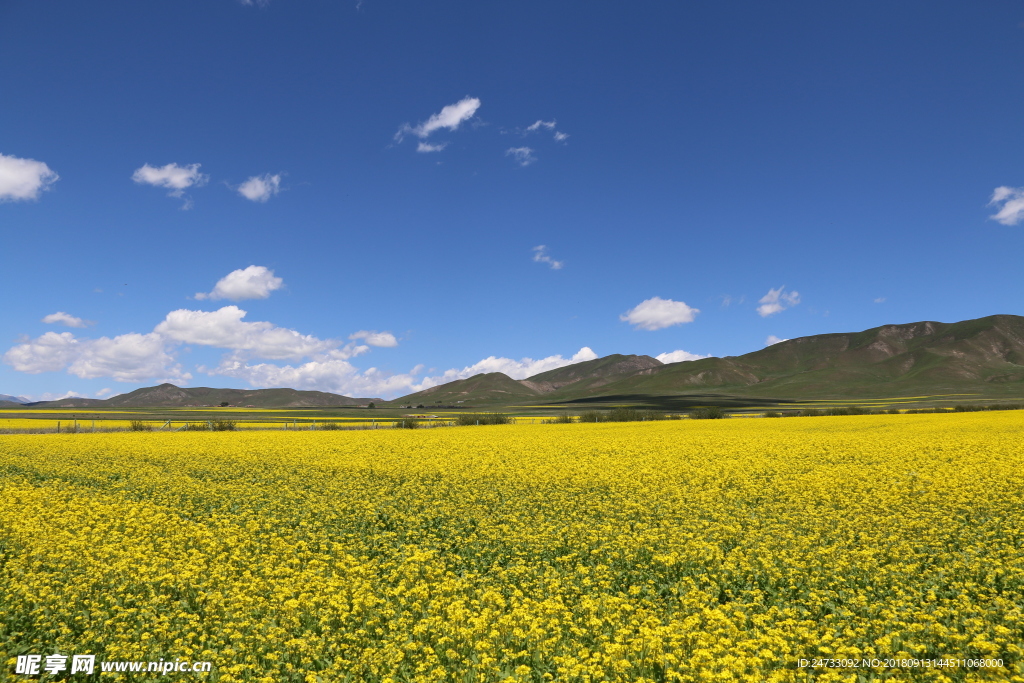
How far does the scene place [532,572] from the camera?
502 inches

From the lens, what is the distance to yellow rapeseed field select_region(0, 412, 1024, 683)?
29.1ft

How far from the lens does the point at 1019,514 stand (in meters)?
15.9

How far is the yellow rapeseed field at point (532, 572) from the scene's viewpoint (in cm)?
887

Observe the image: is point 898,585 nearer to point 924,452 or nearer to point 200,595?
point 200,595

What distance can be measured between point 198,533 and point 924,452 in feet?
104

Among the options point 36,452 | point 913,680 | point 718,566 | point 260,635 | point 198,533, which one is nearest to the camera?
point 913,680

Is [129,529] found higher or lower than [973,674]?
higher

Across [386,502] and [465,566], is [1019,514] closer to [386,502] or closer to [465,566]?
[465,566]

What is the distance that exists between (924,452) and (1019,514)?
13327mm

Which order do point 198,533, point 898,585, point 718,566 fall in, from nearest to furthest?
point 898,585
point 718,566
point 198,533

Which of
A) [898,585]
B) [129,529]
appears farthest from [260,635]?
[898,585]

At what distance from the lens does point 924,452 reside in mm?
27688

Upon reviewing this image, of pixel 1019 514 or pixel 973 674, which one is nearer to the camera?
pixel 973 674

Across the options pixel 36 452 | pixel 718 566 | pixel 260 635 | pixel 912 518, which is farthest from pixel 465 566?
pixel 36 452
